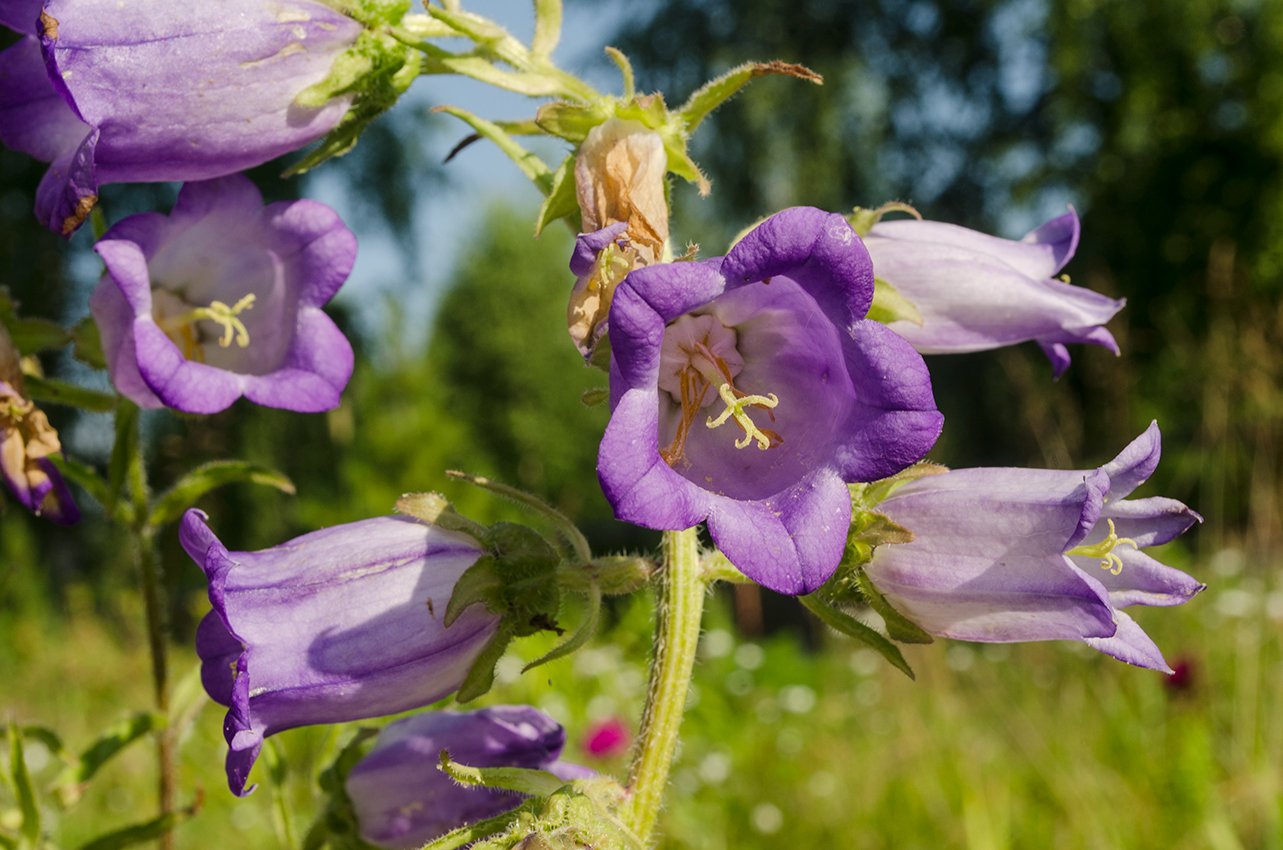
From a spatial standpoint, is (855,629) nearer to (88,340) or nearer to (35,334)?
(88,340)

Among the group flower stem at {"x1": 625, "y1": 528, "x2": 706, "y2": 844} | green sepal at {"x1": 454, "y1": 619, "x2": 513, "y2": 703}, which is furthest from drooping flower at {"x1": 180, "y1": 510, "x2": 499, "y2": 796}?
flower stem at {"x1": 625, "y1": 528, "x2": 706, "y2": 844}

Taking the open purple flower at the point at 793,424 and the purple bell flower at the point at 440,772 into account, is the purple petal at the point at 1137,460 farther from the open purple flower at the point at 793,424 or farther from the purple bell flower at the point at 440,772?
the purple bell flower at the point at 440,772

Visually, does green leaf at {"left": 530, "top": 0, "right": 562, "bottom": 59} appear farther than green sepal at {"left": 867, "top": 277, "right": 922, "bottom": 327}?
Yes

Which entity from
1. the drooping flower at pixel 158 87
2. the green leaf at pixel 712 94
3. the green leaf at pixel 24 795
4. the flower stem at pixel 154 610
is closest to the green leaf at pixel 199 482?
the flower stem at pixel 154 610

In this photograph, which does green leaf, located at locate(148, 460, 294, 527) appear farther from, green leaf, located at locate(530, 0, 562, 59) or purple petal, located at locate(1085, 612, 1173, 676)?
purple petal, located at locate(1085, 612, 1173, 676)

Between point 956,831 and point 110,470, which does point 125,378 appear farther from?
point 956,831

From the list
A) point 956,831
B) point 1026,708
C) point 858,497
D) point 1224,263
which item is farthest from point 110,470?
point 1224,263

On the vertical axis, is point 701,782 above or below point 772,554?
below
